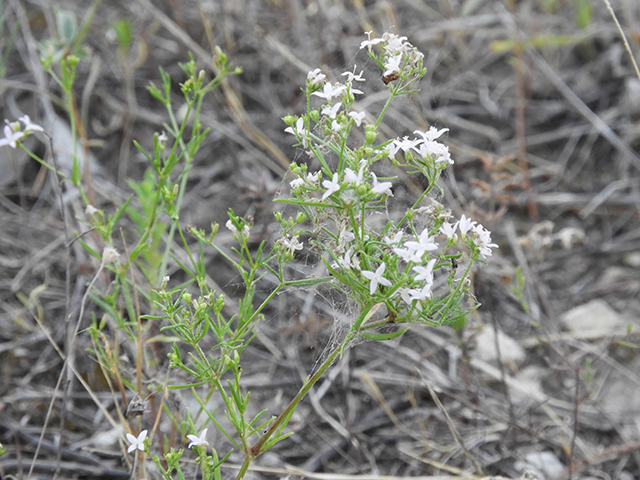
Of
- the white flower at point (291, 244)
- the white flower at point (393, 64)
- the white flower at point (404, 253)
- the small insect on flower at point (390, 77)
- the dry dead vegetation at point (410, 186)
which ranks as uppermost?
the white flower at point (393, 64)

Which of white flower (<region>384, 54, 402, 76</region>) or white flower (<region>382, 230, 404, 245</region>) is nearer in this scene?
white flower (<region>382, 230, 404, 245</region>)

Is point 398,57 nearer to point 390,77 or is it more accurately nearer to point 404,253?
point 390,77

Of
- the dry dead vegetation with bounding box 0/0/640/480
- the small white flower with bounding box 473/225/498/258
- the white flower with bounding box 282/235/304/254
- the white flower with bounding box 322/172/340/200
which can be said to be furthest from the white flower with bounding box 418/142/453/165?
the dry dead vegetation with bounding box 0/0/640/480

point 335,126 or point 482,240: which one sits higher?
point 335,126

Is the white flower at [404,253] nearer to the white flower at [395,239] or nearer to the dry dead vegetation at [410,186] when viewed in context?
the white flower at [395,239]

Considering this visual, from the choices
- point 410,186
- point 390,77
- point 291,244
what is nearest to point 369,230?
point 291,244

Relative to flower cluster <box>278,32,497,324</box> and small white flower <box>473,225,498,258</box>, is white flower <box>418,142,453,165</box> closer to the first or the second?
flower cluster <box>278,32,497,324</box>

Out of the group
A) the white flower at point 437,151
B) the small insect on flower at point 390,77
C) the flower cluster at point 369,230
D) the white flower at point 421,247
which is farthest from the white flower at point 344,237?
the small insect on flower at point 390,77

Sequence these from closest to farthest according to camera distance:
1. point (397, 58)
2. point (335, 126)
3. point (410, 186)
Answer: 1. point (335, 126)
2. point (397, 58)
3. point (410, 186)

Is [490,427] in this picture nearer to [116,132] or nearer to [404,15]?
[116,132]
